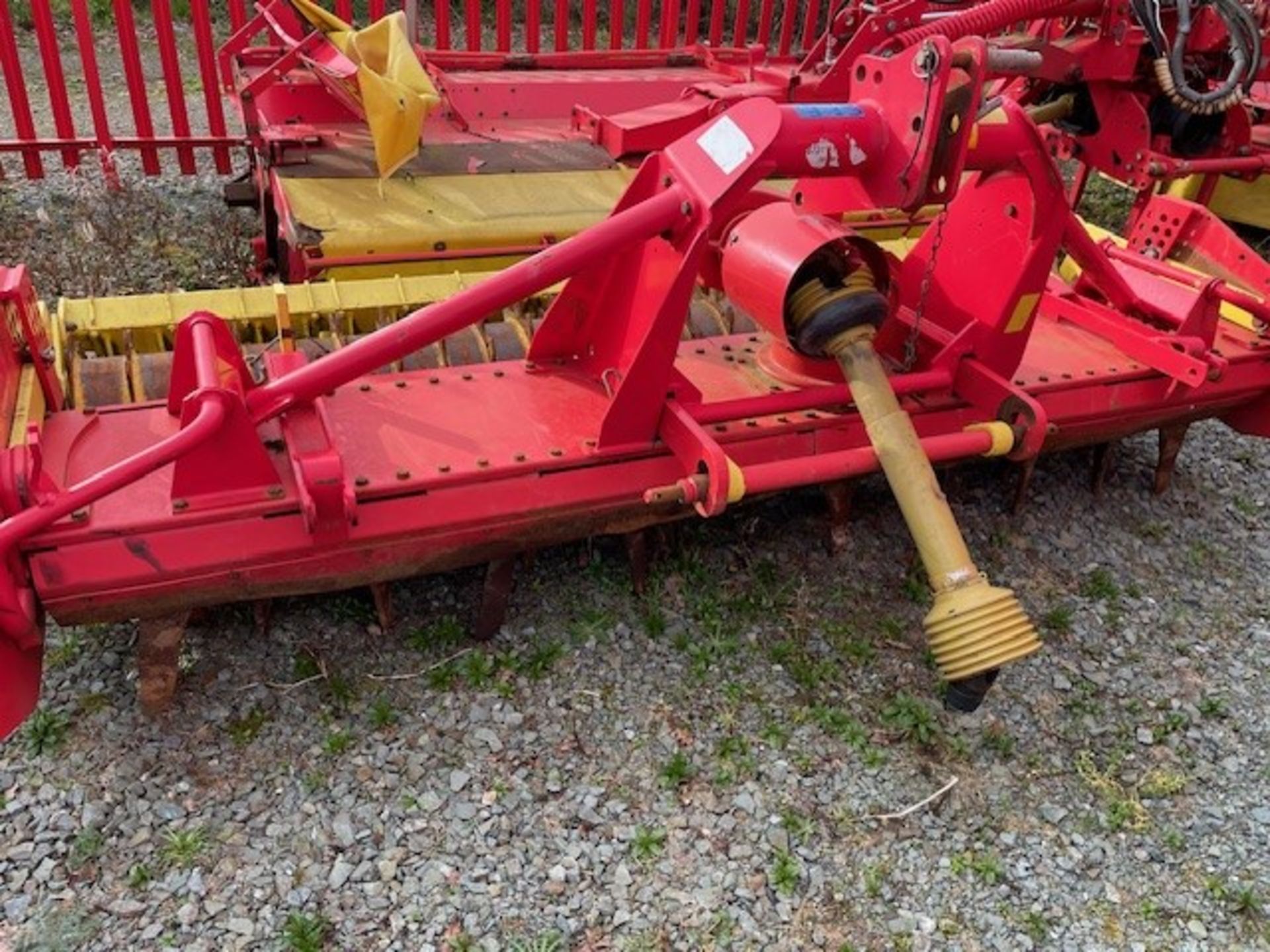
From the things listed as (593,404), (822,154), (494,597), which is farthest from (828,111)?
(494,597)

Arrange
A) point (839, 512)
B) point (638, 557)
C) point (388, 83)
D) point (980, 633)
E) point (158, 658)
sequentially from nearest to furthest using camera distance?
1. point (980, 633)
2. point (158, 658)
3. point (638, 557)
4. point (839, 512)
5. point (388, 83)

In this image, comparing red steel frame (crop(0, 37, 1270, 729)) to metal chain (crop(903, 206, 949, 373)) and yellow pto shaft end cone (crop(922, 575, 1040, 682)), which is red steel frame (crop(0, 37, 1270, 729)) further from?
yellow pto shaft end cone (crop(922, 575, 1040, 682))

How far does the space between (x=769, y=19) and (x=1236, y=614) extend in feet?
15.5

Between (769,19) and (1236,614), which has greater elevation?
(769,19)

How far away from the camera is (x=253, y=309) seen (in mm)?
3451

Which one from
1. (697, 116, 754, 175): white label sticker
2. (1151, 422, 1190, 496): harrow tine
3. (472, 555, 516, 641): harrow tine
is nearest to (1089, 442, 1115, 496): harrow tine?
(1151, 422, 1190, 496): harrow tine

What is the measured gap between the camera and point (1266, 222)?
6289 mm

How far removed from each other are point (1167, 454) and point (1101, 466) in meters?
0.27

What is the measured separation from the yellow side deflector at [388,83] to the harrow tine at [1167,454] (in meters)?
2.92

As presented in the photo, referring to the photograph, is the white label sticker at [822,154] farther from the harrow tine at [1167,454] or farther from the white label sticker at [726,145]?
the harrow tine at [1167,454]

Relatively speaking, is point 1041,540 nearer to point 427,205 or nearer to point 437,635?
point 437,635

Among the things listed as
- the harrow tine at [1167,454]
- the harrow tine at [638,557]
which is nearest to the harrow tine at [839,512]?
the harrow tine at [638,557]

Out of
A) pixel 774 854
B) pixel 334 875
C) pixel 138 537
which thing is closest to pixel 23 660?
pixel 138 537

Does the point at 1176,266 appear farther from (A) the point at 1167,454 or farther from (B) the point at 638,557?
(B) the point at 638,557
